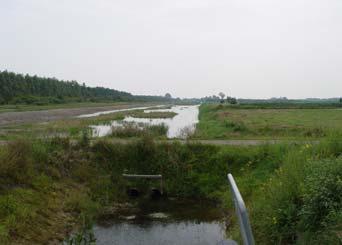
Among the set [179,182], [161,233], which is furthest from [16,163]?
[179,182]

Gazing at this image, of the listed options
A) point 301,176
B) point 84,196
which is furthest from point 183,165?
point 301,176

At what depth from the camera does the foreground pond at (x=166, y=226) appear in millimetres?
10039

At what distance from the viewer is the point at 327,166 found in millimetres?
6578

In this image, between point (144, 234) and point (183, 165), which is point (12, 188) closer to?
point (144, 234)

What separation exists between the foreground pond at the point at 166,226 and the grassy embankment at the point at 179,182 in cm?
69

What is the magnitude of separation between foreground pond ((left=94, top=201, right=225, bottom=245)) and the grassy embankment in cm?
69

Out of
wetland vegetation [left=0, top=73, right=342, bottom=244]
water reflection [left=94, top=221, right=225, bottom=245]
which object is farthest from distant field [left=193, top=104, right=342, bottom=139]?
water reflection [left=94, top=221, right=225, bottom=245]

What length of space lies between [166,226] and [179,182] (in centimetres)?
375

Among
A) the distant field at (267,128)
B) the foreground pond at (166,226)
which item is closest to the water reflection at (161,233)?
the foreground pond at (166,226)

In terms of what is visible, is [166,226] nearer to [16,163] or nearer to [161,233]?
[161,233]

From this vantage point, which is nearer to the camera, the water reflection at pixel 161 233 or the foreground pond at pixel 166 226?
the water reflection at pixel 161 233

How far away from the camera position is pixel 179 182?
1488 cm

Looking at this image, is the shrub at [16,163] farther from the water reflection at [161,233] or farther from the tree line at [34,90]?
the tree line at [34,90]

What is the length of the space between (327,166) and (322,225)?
127 cm
